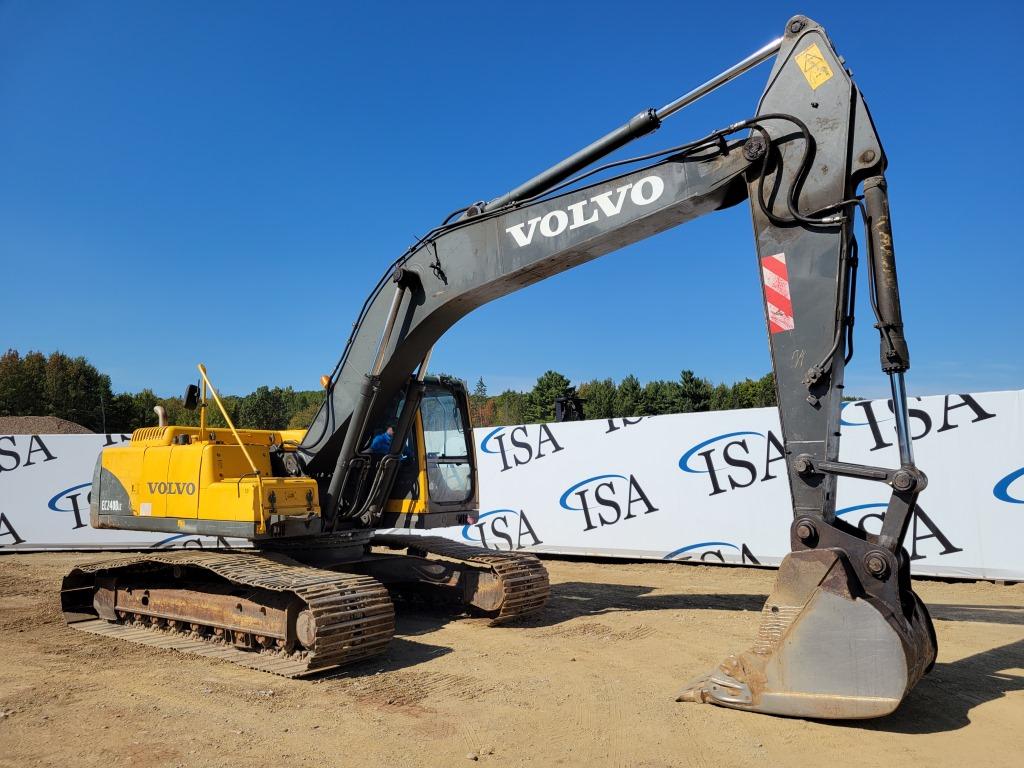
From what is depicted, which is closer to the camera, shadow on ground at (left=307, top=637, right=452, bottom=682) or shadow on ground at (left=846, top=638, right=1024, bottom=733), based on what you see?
shadow on ground at (left=846, top=638, right=1024, bottom=733)

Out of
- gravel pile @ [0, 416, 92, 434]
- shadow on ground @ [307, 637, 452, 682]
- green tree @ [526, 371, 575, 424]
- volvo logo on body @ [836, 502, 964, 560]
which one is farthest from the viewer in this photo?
green tree @ [526, 371, 575, 424]

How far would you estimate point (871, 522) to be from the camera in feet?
32.9

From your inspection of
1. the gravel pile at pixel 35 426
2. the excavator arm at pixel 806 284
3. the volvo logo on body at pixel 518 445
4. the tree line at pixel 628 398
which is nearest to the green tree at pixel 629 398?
the tree line at pixel 628 398

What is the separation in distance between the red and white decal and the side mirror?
5040 millimetres

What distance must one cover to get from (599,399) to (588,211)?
217 ft

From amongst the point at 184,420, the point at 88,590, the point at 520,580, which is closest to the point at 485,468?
the point at 520,580

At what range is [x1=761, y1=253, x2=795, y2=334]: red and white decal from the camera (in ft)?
16.5

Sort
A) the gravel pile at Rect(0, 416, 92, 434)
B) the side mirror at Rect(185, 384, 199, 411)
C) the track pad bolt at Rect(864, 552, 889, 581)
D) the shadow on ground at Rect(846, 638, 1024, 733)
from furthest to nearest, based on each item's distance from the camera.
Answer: the gravel pile at Rect(0, 416, 92, 434)
the side mirror at Rect(185, 384, 199, 411)
the shadow on ground at Rect(846, 638, 1024, 733)
the track pad bolt at Rect(864, 552, 889, 581)

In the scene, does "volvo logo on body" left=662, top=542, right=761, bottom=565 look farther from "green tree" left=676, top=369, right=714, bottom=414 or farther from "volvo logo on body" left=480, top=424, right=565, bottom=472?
"green tree" left=676, top=369, right=714, bottom=414

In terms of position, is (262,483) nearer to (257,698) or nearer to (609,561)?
(257,698)

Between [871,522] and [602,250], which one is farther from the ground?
[602,250]

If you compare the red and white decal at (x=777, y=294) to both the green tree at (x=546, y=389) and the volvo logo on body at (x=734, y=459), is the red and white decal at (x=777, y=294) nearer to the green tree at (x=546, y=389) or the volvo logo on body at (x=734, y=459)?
the volvo logo on body at (x=734, y=459)

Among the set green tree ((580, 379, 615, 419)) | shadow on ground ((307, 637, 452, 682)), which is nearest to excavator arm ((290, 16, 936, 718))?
shadow on ground ((307, 637, 452, 682))

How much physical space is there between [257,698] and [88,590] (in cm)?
410
